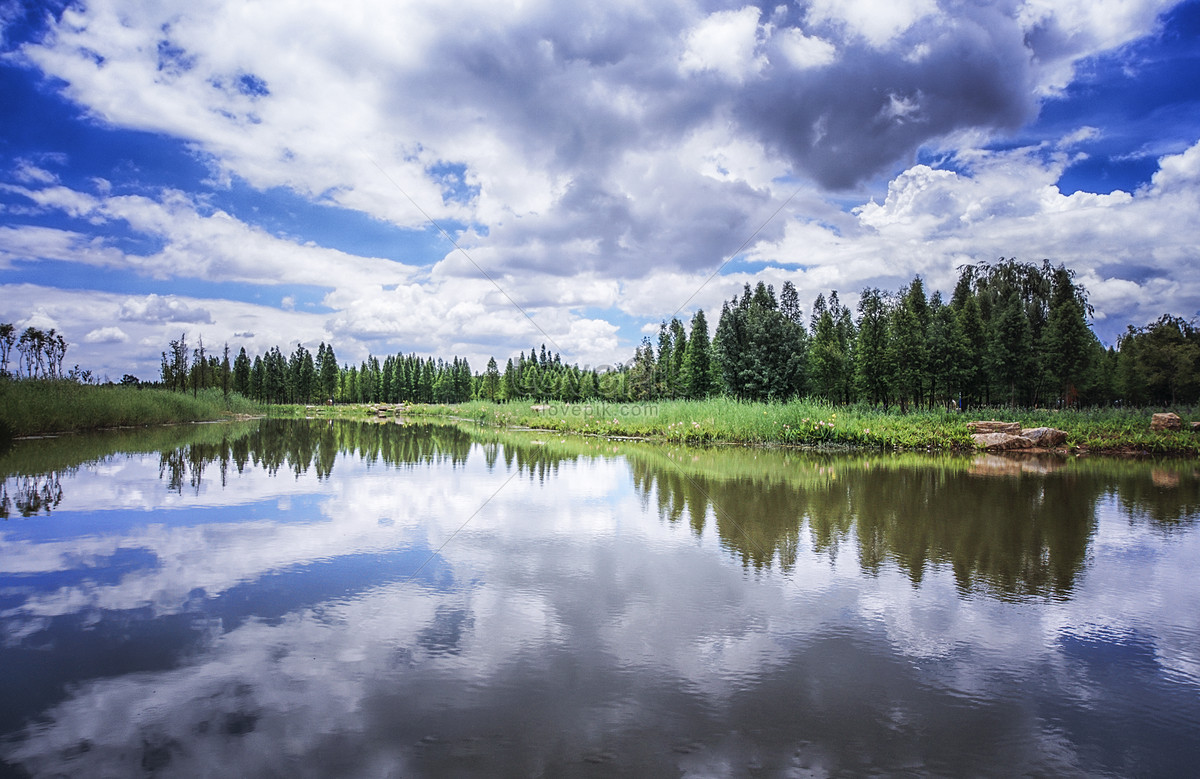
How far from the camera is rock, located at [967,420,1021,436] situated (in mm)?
17750

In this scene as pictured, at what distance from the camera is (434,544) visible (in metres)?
5.64

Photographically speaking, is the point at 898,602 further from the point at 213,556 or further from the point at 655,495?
the point at 213,556

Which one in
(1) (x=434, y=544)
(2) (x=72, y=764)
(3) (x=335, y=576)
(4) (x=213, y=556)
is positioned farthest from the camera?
(1) (x=434, y=544)

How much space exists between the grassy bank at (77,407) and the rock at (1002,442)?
81.7ft

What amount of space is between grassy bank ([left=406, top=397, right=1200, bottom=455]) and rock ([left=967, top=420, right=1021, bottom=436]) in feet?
1.19

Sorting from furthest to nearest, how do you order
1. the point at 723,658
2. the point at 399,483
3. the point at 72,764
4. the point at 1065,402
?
the point at 1065,402 → the point at 399,483 → the point at 723,658 → the point at 72,764

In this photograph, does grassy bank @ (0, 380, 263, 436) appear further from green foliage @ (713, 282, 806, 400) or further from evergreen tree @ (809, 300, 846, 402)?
evergreen tree @ (809, 300, 846, 402)

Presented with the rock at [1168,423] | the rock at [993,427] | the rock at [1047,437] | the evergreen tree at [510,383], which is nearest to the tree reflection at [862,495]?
the rock at [1047,437]

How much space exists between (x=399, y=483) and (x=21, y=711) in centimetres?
657

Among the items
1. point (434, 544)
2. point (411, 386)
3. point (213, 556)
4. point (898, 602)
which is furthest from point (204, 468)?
point (411, 386)

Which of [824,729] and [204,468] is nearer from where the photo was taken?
[824,729]

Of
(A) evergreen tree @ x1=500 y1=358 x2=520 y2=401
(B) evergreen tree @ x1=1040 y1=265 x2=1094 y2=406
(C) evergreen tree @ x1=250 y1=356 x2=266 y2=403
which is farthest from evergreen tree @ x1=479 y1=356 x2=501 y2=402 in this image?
(B) evergreen tree @ x1=1040 y1=265 x2=1094 y2=406

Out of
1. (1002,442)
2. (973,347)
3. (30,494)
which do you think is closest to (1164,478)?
(1002,442)

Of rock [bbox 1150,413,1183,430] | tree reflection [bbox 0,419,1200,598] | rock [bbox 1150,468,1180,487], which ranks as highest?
rock [bbox 1150,413,1183,430]
